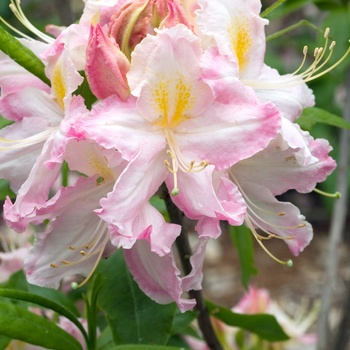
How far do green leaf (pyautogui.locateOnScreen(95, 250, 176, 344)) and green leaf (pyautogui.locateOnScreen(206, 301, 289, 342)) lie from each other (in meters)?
0.17

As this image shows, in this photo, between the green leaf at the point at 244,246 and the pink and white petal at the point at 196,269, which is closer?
the pink and white petal at the point at 196,269

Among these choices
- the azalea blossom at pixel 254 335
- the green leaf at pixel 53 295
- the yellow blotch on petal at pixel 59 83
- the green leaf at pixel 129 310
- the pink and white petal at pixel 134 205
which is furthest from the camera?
the azalea blossom at pixel 254 335

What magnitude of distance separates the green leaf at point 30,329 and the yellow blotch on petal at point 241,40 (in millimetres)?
331

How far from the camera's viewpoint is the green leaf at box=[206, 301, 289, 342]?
1.08 metres

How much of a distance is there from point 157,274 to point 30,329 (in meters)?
0.14

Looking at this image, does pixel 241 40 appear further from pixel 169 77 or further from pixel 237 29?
pixel 169 77

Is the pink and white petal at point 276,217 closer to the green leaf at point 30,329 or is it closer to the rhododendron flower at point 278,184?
the rhododendron flower at point 278,184

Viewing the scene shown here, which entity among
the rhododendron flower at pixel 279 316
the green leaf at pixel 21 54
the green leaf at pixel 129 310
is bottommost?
the rhododendron flower at pixel 279 316

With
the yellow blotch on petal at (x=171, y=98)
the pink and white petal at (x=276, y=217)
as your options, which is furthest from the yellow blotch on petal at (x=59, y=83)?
the pink and white petal at (x=276, y=217)

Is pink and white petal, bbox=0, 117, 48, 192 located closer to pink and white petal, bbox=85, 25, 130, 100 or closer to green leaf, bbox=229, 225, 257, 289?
pink and white petal, bbox=85, 25, 130, 100

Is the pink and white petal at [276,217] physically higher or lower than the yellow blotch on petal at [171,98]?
lower

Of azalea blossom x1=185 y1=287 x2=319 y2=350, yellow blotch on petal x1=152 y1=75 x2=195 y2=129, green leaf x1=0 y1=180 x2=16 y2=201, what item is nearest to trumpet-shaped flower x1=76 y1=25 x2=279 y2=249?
yellow blotch on petal x1=152 y1=75 x2=195 y2=129

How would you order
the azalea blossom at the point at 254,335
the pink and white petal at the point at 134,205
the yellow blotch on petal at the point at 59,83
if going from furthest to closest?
the azalea blossom at the point at 254,335
the yellow blotch on petal at the point at 59,83
the pink and white petal at the point at 134,205

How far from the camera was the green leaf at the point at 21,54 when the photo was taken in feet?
2.58
